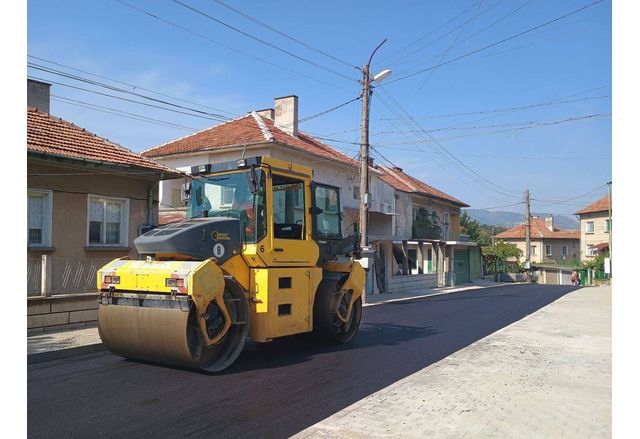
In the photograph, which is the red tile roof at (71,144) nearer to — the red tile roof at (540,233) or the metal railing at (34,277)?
the metal railing at (34,277)

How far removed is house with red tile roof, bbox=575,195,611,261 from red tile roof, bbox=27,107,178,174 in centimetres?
5101

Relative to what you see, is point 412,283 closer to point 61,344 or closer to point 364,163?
point 364,163

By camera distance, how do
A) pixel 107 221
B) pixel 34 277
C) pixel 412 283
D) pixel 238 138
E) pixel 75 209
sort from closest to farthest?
pixel 34 277 < pixel 75 209 < pixel 107 221 < pixel 238 138 < pixel 412 283

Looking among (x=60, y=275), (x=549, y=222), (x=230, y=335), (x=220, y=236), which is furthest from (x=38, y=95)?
(x=549, y=222)

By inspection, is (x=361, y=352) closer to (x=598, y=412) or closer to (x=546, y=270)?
(x=598, y=412)

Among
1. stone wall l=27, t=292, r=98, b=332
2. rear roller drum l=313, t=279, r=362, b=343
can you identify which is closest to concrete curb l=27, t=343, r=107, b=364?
stone wall l=27, t=292, r=98, b=332

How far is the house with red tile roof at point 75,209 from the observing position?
1085 cm

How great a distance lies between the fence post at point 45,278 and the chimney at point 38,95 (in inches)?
248

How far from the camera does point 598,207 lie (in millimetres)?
56531

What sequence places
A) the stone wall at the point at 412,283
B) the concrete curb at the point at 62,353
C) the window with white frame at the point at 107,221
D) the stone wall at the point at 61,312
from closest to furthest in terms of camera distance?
the concrete curb at the point at 62,353 → the stone wall at the point at 61,312 → the window with white frame at the point at 107,221 → the stone wall at the point at 412,283

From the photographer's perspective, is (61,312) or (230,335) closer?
(230,335)

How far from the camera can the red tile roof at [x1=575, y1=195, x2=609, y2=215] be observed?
5566cm

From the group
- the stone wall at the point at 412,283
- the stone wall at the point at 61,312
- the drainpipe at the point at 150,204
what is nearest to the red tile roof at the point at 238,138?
the stone wall at the point at 412,283

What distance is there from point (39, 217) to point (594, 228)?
186 ft
